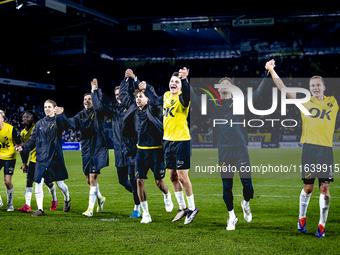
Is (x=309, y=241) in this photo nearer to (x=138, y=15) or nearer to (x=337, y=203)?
(x=337, y=203)

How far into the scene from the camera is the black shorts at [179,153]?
7.11 m

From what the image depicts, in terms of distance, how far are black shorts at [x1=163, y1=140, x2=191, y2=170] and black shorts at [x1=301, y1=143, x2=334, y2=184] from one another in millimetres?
1965

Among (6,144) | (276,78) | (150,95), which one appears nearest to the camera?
(276,78)

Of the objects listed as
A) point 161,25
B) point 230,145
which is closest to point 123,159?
point 230,145

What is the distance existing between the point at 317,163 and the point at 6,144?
646cm

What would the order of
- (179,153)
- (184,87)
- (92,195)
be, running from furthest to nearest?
(92,195) < (179,153) < (184,87)

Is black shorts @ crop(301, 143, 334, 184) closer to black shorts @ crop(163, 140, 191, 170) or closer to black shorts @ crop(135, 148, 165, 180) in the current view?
black shorts @ crop(163, 140, 191, 170)

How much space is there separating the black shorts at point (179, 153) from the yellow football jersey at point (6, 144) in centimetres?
382

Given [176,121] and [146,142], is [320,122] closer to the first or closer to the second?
[176,121]

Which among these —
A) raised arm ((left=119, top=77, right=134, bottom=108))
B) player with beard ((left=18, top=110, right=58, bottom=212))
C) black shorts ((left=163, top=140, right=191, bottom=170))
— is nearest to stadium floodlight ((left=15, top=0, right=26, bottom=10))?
player with beard ((left=18, top=110, right=58, bottom=212))

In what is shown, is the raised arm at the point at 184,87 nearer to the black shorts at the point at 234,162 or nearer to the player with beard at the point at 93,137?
the black shorts at the point at 234,162

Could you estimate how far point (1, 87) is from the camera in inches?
1351

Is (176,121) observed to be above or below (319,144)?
above

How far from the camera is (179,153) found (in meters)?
7.11
